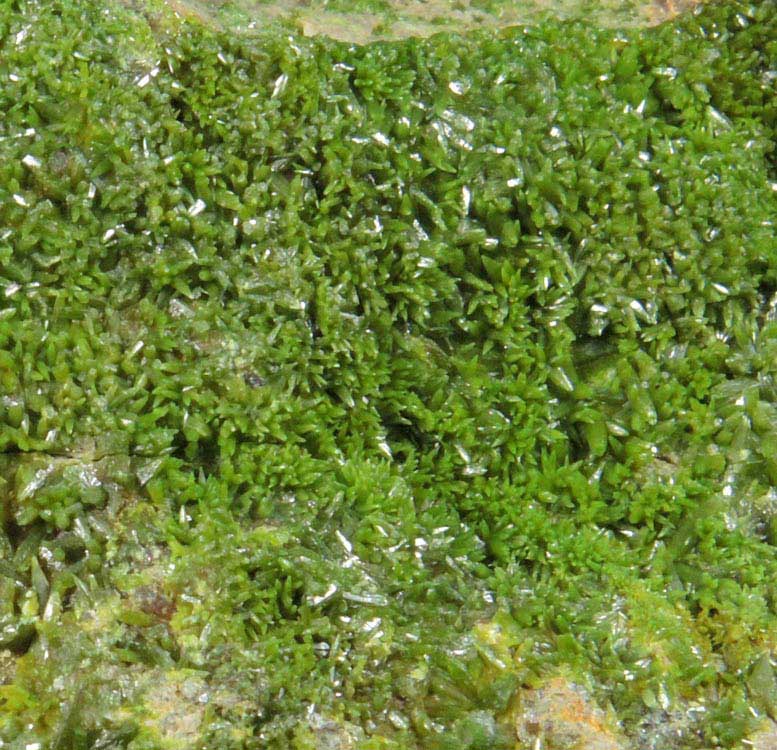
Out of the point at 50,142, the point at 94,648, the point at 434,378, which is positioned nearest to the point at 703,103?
the point at 434,378

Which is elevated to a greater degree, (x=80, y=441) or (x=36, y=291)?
(x=36, y=291)

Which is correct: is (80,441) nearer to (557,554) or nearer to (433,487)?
(433,487)

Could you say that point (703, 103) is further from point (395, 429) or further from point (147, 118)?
point (147, 118)

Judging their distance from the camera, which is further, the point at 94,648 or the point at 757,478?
the point at 757,478

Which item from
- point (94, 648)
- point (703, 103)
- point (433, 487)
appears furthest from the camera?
point (703, 103)

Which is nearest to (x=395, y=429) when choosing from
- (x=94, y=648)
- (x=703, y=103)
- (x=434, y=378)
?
(x=434, y=378)

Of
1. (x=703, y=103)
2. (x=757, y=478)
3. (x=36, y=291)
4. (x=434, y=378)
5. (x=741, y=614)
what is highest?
(x=703, y=103)

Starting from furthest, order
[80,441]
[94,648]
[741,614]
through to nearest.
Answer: [741,614] < [80,441] < [94,648]
